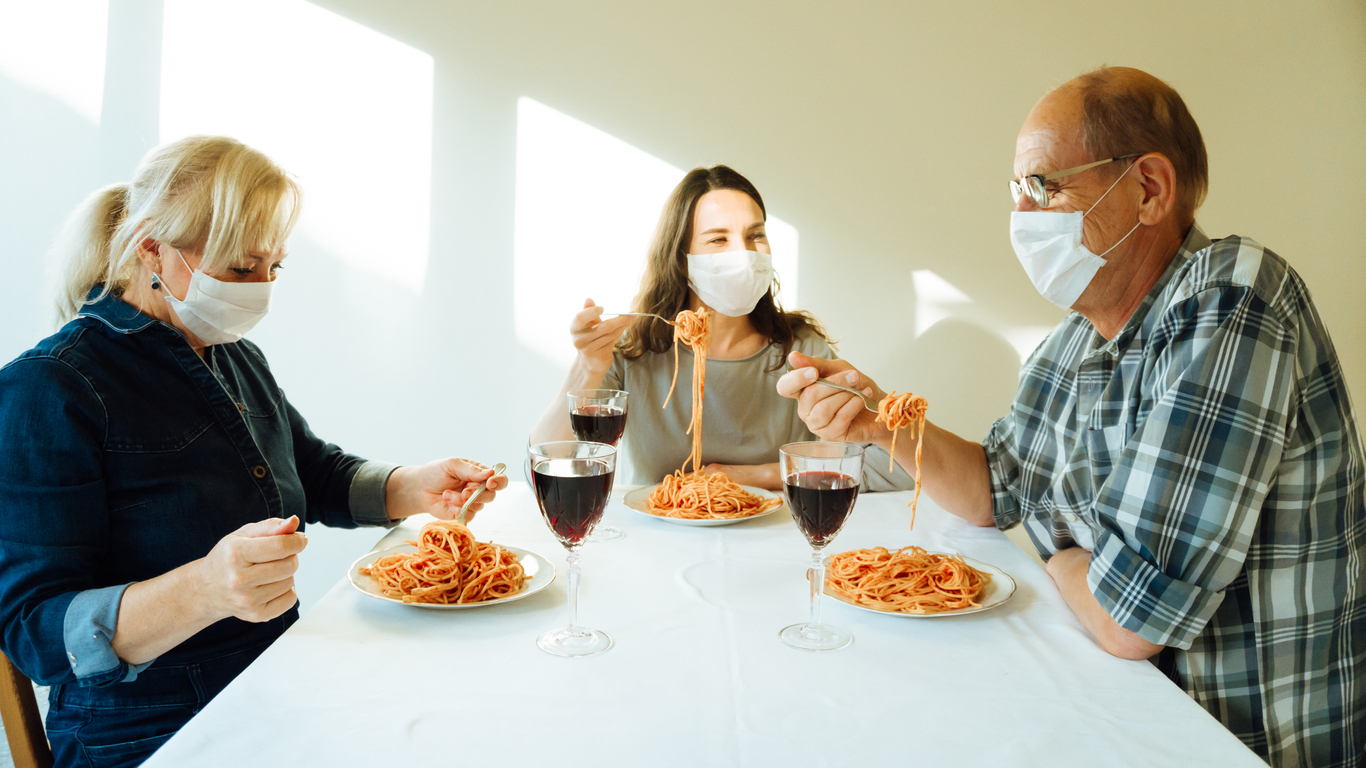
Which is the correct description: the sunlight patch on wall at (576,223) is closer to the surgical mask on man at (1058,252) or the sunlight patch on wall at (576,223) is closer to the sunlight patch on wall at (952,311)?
the sunlight patch on wall at (952,311)

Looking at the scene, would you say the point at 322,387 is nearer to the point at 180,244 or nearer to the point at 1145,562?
the point at 180,244

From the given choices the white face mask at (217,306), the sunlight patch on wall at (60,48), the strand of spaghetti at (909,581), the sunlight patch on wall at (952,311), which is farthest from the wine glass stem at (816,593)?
the sunlight patch on wall at (60,48)

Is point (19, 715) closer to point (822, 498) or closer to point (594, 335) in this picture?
point (822, 498)

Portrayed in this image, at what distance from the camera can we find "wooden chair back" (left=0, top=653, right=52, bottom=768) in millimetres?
1216

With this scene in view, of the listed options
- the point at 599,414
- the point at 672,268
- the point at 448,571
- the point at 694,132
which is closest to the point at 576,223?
the point at 694,132

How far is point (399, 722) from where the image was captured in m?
0.94

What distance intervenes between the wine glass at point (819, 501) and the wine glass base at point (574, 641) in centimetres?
25

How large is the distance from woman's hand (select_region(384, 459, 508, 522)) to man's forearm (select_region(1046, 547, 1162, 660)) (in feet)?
3.13

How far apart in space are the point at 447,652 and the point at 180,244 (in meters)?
0.89

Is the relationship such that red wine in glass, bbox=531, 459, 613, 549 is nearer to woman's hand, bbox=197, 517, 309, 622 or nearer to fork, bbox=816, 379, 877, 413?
woman's hand, bbox=197, 517, 309, 622

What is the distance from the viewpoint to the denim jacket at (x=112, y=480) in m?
1.18

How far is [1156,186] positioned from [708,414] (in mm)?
1297

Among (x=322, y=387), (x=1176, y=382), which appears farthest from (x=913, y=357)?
(x=322, y=387)

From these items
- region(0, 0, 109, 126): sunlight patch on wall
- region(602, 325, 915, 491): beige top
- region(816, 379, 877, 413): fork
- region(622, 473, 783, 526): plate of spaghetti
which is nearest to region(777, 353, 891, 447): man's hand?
region(816, 379, 877, 413): fork
